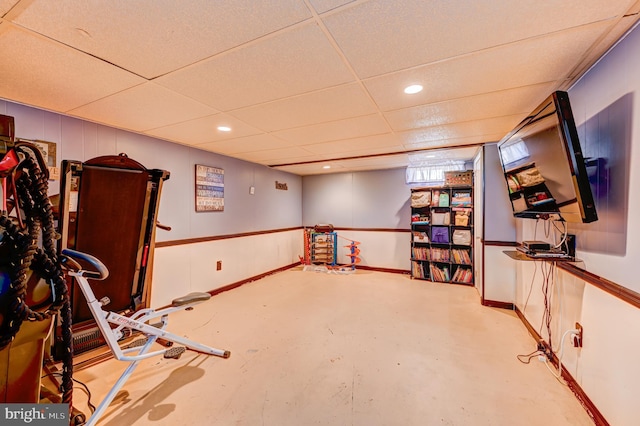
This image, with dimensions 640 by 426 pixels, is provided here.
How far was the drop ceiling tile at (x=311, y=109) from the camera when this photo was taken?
6.75ft

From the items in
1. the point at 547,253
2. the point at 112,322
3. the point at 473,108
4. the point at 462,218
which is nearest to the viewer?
the point at 112,322

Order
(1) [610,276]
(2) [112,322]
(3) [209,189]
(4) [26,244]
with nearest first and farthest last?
(4) [26,244] → (1) [610,276] → (2) [112,322] → (3) [209,189]

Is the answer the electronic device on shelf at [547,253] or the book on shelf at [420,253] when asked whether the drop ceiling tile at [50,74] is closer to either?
the electronic device on shelf at [547,253]

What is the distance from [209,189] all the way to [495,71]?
3.66 meters

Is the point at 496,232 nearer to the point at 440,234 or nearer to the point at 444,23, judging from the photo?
the point at 440,234

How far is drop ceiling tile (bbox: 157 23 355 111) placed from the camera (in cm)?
143

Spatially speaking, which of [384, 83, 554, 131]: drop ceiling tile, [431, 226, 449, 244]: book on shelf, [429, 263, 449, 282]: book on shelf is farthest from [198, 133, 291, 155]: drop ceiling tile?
[429, 263, 449, 282]: book on shelf

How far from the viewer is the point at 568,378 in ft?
6.31

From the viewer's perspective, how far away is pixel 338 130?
2971 mm

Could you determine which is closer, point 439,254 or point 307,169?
point 439,254

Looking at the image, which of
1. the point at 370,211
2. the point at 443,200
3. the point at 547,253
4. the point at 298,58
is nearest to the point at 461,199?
the point at 443,200

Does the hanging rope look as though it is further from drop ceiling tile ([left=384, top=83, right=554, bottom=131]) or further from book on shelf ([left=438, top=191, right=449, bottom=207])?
book on shelf ([left=438, top=191, right=449, bottom=207])

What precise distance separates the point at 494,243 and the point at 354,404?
9.34ft

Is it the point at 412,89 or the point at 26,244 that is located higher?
the point at 412,89
